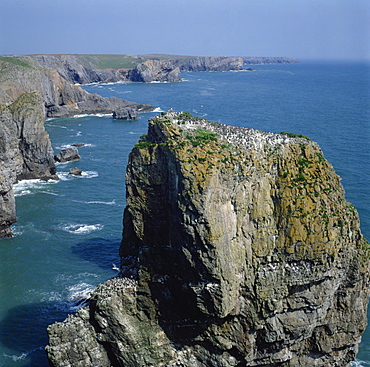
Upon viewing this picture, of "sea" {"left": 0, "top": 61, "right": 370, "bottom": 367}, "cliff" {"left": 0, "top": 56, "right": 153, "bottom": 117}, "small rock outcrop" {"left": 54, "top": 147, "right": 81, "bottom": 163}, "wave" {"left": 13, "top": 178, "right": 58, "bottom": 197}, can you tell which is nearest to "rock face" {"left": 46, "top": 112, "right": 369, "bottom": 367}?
"sea" {"left": 0, "top": 61, "right": 370, "bottom": 367}

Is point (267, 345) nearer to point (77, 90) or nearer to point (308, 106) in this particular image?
point (308, 106)

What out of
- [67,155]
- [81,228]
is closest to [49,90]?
[67,155]


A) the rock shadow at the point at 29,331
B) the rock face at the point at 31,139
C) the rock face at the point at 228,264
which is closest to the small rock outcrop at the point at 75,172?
the rock face at the point at 31,139

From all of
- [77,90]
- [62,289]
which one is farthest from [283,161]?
[77,90]

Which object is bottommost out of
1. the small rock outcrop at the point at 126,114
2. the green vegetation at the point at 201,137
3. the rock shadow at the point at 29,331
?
the rock shadow at the point at 29,331

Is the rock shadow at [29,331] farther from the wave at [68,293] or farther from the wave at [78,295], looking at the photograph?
the wave at [78,295]

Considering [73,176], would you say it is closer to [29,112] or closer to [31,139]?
[31,139]
